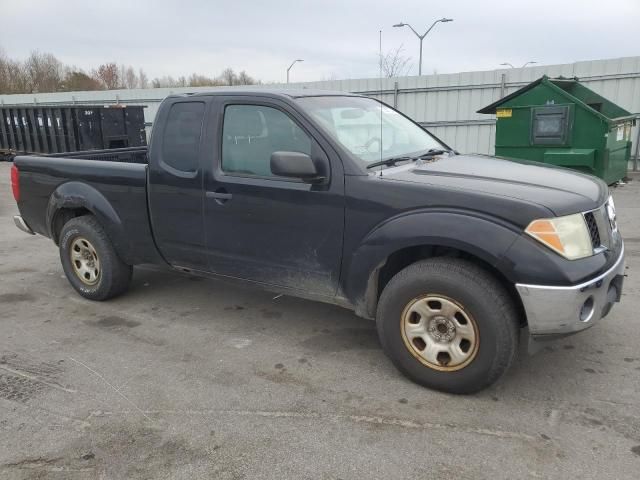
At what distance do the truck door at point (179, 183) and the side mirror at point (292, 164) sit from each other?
0.88 m

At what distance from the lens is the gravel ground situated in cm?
252

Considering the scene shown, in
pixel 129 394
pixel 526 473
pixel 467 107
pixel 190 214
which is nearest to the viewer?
pixel 526 473

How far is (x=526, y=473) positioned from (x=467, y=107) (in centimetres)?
1396

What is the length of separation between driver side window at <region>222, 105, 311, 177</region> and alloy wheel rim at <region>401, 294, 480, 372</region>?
1245 mm

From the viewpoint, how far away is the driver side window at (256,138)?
353 centimetres

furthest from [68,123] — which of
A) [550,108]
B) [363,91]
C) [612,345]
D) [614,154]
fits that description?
[612,345]

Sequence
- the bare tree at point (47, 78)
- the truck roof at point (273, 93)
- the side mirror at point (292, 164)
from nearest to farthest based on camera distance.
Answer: the side mirror at point (292, 164) < the truck roof at point (273, 93) < the bare tree at point (47, 78)

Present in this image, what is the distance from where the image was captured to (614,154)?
9.68m

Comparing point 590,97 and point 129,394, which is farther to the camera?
point 590,97

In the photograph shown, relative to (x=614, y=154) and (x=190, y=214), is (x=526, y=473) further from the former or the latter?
(x=614, y=154)

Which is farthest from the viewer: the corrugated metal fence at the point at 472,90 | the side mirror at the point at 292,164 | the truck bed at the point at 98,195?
the corrugated metal fence at the point at 472,90

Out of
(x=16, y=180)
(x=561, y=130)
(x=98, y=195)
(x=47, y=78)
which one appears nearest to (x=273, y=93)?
(x=98, y=195)

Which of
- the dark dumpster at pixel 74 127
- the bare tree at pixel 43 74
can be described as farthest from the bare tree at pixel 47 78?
the dark dumpster at pixel 74 127

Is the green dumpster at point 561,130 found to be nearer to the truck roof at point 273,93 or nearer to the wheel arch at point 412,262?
the truck roof at point 273,93
